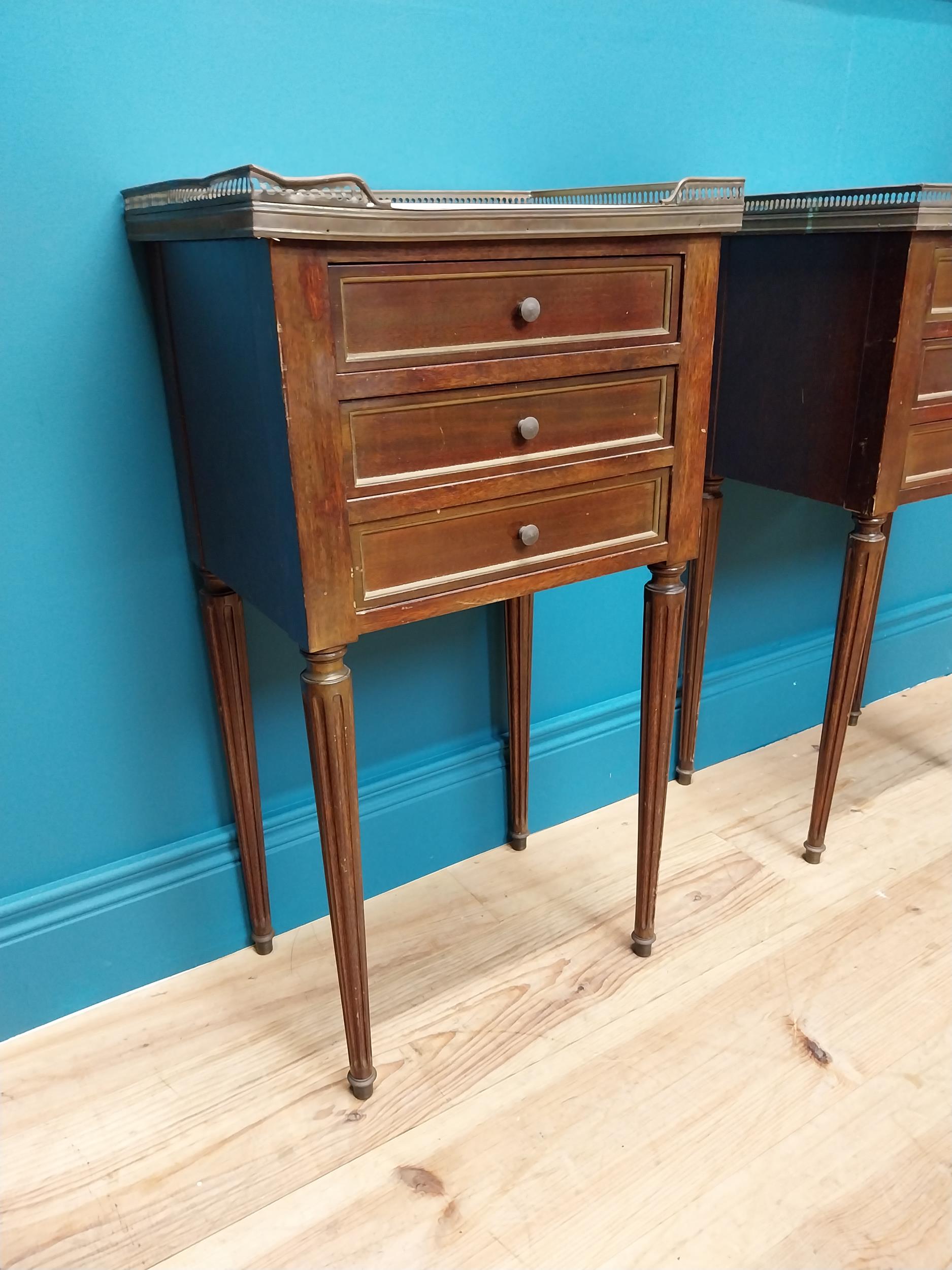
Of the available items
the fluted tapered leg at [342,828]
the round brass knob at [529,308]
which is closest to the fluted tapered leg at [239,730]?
the fluted tapered leg at [342,828]

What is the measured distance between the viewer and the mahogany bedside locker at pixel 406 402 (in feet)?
2.79

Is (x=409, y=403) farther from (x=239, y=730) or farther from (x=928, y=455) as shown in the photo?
(x=928, y=455)

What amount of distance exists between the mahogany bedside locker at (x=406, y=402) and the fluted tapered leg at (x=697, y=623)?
501mm

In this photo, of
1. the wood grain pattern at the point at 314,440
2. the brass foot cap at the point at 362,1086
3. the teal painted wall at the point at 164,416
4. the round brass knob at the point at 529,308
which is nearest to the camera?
the wood grain pattern at the point at 314,440

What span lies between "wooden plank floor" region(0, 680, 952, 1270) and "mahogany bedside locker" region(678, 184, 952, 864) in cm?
31

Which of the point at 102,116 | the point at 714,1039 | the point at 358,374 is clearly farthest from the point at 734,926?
the point at 102,116

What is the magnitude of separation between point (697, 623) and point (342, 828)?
90 centimetres

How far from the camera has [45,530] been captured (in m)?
Answer: 1.13

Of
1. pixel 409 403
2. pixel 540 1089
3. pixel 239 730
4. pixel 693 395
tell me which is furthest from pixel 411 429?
pixel 540 1089

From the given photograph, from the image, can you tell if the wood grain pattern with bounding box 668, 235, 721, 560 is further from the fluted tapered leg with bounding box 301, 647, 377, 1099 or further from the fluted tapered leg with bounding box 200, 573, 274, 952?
the fluted tapered leg with bounding box 200, 573, 274, 952

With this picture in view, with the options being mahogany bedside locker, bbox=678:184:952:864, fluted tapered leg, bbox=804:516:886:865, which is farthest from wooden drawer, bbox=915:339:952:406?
fluted tapered leg, bbox=804:516:886:865

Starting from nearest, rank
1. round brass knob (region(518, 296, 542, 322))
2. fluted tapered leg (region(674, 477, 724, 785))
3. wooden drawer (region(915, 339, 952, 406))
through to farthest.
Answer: round brass knob (region(518, 296, 542, 322)) → wooden drawer (region(915, 339, 952, 406)) → fluted tapered leg (region(674, 477, 724, 785))

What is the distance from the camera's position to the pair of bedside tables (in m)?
0.85

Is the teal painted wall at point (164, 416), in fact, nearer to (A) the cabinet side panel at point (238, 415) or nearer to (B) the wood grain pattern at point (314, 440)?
(A) the cabinet side panel at point (238, 415)
